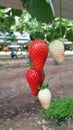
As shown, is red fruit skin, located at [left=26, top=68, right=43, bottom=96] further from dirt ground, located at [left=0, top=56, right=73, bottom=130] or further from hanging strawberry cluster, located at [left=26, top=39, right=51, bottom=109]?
dirt ground, located at [left=0, top=56, right=73, bottom=130]

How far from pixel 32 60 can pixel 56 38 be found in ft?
0.25

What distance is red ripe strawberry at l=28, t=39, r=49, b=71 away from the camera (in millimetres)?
677

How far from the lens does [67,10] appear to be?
1699 mm

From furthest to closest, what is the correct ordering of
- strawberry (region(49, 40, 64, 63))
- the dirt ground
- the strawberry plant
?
the strawberry plant, the dirt ground, strawberry (region(49, 40, 64, 63))

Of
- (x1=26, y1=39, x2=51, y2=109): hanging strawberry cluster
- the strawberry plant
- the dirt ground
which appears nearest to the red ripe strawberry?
(x1=26, y1=39, x2=51, y2=109): hanging strawberry cluster

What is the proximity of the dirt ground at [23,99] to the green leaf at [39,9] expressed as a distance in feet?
14.3

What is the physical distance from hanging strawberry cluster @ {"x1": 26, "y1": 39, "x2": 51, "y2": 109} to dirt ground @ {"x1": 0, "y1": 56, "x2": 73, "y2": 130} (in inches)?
170

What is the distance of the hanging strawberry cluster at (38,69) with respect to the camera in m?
0.68

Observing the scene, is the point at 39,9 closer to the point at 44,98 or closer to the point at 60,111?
the point at 44,98

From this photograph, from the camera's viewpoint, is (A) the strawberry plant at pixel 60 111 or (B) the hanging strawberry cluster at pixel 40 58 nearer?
(B) the hanging strawberry cluster at pixel 40 58

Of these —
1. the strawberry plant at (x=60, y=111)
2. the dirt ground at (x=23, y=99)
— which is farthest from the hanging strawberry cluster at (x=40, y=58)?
the strawberry plant at (x=60, y=111)

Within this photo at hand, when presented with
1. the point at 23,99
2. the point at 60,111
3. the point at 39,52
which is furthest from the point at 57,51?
the point at 23,99

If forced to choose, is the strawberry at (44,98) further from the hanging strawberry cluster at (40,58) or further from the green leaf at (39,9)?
the green leaf at (39,9)

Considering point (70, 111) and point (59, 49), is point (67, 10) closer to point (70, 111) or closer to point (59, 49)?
point (59, 49)
